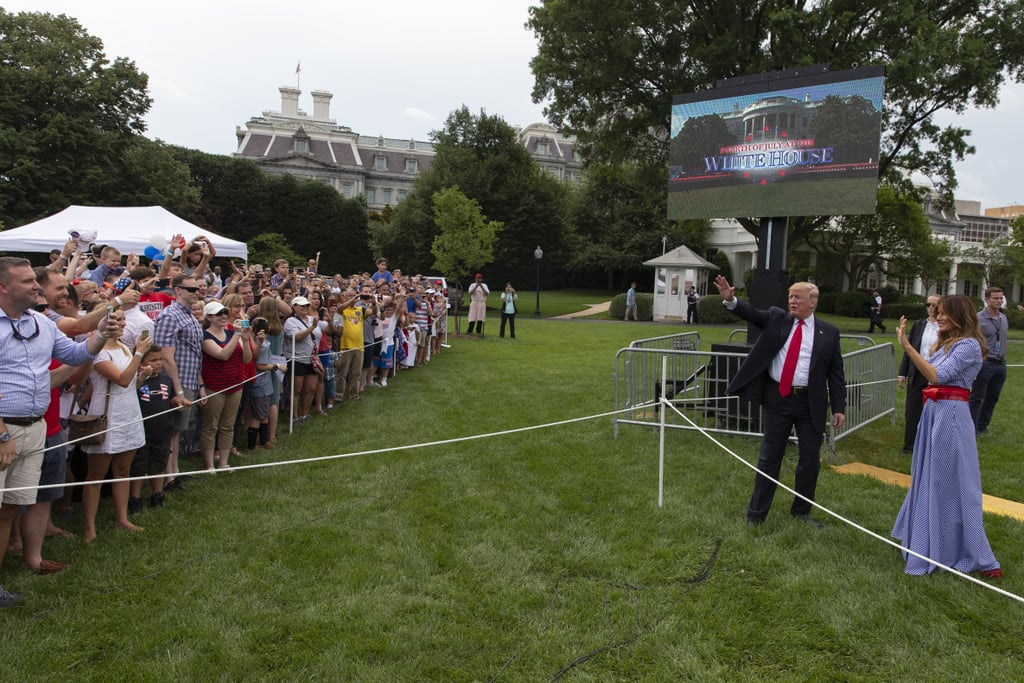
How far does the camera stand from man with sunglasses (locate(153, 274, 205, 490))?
5938 mm

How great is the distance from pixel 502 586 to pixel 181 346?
3.77 metres

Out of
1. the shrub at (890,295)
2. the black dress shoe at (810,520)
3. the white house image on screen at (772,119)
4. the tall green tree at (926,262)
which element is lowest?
the black dress shoe at (810,520)

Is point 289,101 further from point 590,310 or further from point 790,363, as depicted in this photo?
point 790,363

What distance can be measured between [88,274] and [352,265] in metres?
47.8

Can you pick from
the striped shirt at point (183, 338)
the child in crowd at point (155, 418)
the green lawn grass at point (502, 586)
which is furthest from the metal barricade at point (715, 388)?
the child in crowd at point (155, 418)

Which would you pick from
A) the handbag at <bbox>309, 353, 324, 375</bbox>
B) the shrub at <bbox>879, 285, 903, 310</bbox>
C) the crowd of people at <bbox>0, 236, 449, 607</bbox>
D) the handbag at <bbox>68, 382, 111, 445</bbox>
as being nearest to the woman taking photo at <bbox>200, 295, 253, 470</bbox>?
the crowd of people at <bbox>0, 236, 449, 607</bbox>

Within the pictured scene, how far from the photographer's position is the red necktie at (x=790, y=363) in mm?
5586

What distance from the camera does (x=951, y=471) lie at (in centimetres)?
473

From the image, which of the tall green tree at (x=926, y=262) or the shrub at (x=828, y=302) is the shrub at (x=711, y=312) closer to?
the shrub at (x=828, y=302)

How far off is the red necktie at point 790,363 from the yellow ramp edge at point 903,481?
1.96 meters

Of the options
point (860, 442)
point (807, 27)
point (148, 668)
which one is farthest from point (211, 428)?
point (807, 27)

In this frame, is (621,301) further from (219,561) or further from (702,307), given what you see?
(219,561)

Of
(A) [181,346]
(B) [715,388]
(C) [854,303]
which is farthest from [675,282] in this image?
(A) [181,346]

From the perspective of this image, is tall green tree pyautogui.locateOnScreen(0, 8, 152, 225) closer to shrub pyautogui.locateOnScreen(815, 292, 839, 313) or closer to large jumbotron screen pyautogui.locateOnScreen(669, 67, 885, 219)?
large jumbotron screen pyautogui.locateOnScreen(669, 67, 885, 219)
